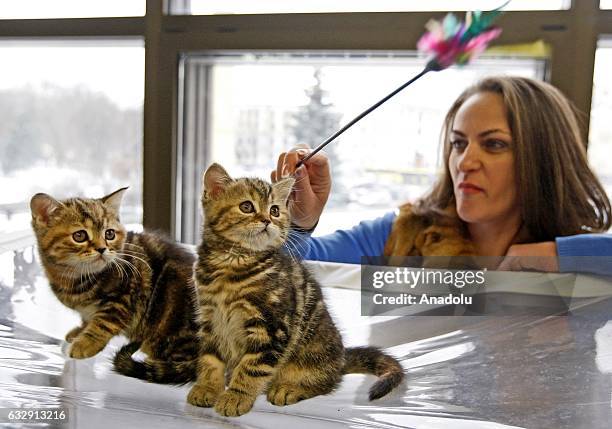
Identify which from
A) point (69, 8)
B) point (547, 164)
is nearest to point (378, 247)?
point (547, 164)

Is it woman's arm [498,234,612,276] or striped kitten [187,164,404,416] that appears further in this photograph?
woman's arm [498,234,612,276]

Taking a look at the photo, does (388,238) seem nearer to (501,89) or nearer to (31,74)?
(501,89)

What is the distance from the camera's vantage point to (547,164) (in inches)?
44.8

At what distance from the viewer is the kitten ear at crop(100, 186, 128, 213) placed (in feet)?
2.63

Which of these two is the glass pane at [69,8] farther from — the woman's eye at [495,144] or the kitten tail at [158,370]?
the kitten tail at [158,370]

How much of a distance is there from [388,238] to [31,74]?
1.27 m

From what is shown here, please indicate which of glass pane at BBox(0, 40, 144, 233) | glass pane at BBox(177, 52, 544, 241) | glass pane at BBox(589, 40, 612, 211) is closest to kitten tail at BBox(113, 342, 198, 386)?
glass pane at BBox(177, 52, 544, 241)

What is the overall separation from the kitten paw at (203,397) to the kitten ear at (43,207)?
0.32m

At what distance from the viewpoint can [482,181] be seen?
1.14m

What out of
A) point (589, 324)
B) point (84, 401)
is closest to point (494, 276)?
point (589, 324)

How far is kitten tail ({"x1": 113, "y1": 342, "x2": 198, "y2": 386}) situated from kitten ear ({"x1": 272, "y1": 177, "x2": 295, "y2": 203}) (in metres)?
0.24

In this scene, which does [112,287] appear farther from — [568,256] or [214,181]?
[568,256]

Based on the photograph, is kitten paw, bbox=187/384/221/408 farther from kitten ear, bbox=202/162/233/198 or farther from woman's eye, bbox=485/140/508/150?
woman's eye, bbox=485/140/508/150

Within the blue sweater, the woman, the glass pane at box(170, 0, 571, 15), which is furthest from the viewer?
the glass pane at box(170, 0, 571, 15)
